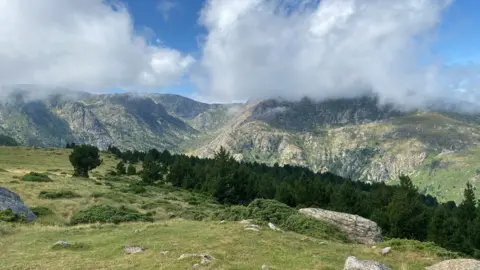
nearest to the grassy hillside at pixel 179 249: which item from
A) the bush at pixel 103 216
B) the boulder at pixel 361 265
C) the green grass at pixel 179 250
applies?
the green grass at pixel 179 250

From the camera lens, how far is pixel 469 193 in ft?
310

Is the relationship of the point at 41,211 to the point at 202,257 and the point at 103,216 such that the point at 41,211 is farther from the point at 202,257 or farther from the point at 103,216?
the point at 202,257

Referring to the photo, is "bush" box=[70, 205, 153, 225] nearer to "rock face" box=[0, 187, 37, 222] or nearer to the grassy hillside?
the grassy hillside

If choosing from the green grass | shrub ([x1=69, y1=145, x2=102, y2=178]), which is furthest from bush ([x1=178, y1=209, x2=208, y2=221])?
shrub ([x1=69, y1=145, x2=102, y2=178])

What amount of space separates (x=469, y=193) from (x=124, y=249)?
98.9m

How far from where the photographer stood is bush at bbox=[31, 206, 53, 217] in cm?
3887

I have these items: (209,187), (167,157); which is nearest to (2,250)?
(209,187)

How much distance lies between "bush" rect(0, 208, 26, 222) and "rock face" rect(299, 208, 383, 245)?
2908 cm

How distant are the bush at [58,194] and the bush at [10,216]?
1252 cm

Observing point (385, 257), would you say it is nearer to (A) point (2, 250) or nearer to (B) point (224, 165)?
(A) point (2, 250)

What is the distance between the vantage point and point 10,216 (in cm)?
3341

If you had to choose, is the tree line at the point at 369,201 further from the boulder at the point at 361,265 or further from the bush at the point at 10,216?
the boulder at the point at 361,265

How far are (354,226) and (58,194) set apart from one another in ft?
122

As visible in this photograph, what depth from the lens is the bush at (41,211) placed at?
38872mm
